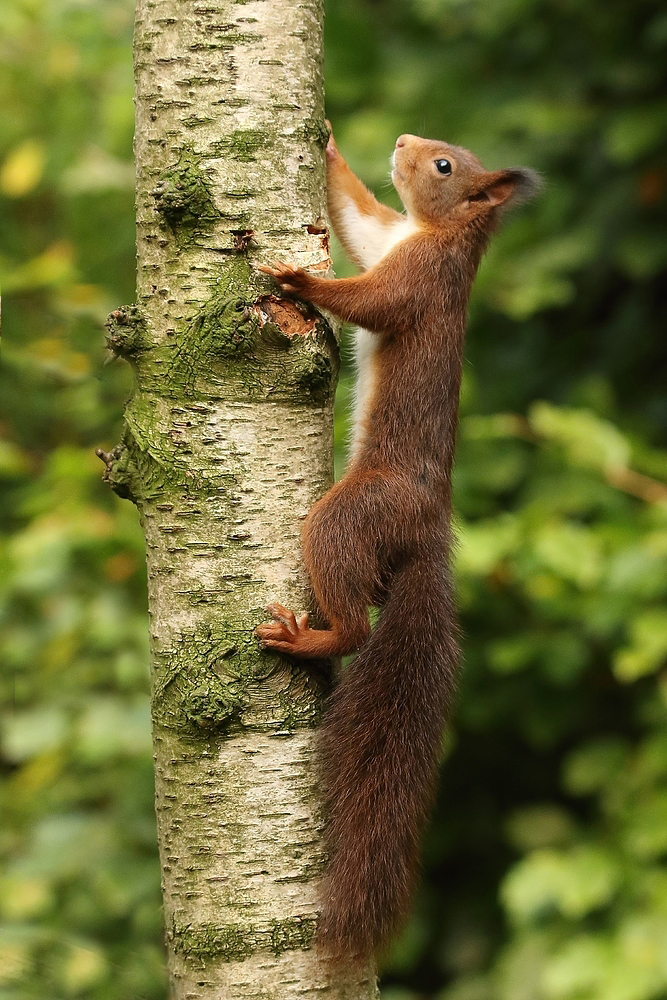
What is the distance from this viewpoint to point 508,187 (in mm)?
2627

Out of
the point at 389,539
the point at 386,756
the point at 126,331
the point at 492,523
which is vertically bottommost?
the point at 386,756

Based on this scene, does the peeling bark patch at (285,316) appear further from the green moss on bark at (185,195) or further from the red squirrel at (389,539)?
the green moss on bark at (185,195)

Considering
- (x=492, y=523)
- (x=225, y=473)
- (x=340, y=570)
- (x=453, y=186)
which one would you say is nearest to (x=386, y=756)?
(x=340, y=570)

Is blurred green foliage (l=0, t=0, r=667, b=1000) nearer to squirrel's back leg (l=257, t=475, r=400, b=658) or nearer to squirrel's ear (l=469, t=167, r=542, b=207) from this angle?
squirrel's ear (l=469, t=167, r=542, b=207)

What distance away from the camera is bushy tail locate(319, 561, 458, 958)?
1.68 m

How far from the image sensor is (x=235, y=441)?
66.6 inches

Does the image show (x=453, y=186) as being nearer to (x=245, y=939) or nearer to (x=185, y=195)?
(x=185, y=195)

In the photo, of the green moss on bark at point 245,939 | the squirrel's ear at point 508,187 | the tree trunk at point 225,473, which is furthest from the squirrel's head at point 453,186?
the green moss on bark at point 245,939

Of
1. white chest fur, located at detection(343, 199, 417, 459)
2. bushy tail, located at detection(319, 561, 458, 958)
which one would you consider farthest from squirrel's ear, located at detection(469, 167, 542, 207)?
bushy tail, located at detection(319, 561, 458, 958)

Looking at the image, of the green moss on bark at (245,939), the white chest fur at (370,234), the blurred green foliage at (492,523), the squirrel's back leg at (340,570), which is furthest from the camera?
the blurred green foliage at (492,523)

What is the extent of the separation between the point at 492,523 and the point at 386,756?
5.48ft

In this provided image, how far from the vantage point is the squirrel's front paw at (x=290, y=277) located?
5.72 ft

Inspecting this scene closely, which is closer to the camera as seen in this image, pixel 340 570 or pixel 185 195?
pixel 185 195

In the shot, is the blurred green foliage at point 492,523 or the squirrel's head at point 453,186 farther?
the blurred green foliage at point 492,523
